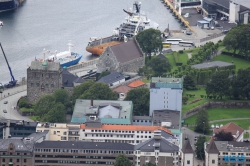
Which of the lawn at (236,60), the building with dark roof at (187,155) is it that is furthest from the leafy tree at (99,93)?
the building with dark roof at (187,155)

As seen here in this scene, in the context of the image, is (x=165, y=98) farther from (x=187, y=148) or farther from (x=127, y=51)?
(x=127, y=51)

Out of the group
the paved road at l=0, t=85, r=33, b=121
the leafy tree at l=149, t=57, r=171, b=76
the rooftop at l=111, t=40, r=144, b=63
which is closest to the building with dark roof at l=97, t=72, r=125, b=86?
the rooftop at l=111, t=40, r=144, b=63

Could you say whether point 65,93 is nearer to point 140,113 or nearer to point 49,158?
point 140,113

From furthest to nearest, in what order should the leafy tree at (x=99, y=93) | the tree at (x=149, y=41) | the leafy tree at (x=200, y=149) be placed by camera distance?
the tree at (x=149, y=41) < the leafy tree at (x=99, y=93) < the leafy tree at (x=200, y=149)

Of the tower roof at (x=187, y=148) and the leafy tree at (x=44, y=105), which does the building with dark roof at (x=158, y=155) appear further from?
the leafy tree at (x=44, y=105)

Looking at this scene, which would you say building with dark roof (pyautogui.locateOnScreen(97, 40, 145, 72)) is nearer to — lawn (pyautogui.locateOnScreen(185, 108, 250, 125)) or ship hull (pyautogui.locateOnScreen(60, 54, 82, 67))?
ship hull (pyautogui.locateOnScreen(60, 54, 82, 67))

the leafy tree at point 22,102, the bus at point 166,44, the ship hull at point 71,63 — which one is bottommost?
the leafy tree at point 22,102
